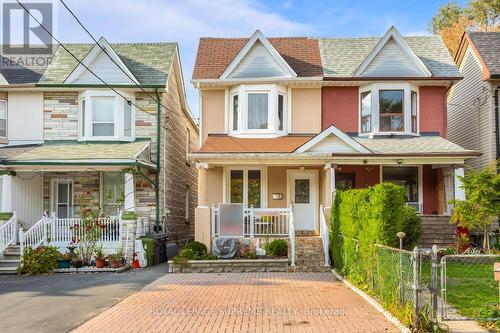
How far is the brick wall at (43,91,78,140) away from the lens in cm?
2156

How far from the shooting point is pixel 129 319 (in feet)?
32.4

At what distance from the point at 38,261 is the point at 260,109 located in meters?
9.42

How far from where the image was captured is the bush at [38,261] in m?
17.2

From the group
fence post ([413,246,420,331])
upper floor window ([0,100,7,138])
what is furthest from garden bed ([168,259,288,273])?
upper floor window ([0,100,7,138])

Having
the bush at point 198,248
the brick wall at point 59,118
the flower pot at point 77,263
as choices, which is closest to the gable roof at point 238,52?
the brick wall at point 59,118

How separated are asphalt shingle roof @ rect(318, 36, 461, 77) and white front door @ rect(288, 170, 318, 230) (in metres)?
4.02

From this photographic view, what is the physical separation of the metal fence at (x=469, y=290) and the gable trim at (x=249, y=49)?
8.93m

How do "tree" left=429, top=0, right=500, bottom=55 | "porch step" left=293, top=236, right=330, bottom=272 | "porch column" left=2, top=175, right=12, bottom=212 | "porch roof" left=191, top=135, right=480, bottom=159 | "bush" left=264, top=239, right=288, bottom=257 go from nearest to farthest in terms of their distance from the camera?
1. "porch step" left=293, top=236, right=330, bottom=272
2. "bush" left=264, top=239, right=288, bottom=257
3. "porch roof" left=191, top=135, right=480, bottom=159
4. "porch column" left=2, top=175, right=12, bottom=212
5. "tree" left=429, top=0, right=500, bottom=55

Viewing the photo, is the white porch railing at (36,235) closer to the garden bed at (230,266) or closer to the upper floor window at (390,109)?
the garden bed at (230,266)

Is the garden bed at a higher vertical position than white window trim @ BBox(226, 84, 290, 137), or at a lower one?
lower

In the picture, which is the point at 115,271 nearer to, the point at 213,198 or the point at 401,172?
the point at 213,198

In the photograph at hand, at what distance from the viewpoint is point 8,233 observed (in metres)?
18.7

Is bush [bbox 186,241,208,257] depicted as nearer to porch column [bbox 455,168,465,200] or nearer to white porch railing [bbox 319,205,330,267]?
white porch railing [bbox 319,205,330,267]

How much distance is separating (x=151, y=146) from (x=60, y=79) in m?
4.39
